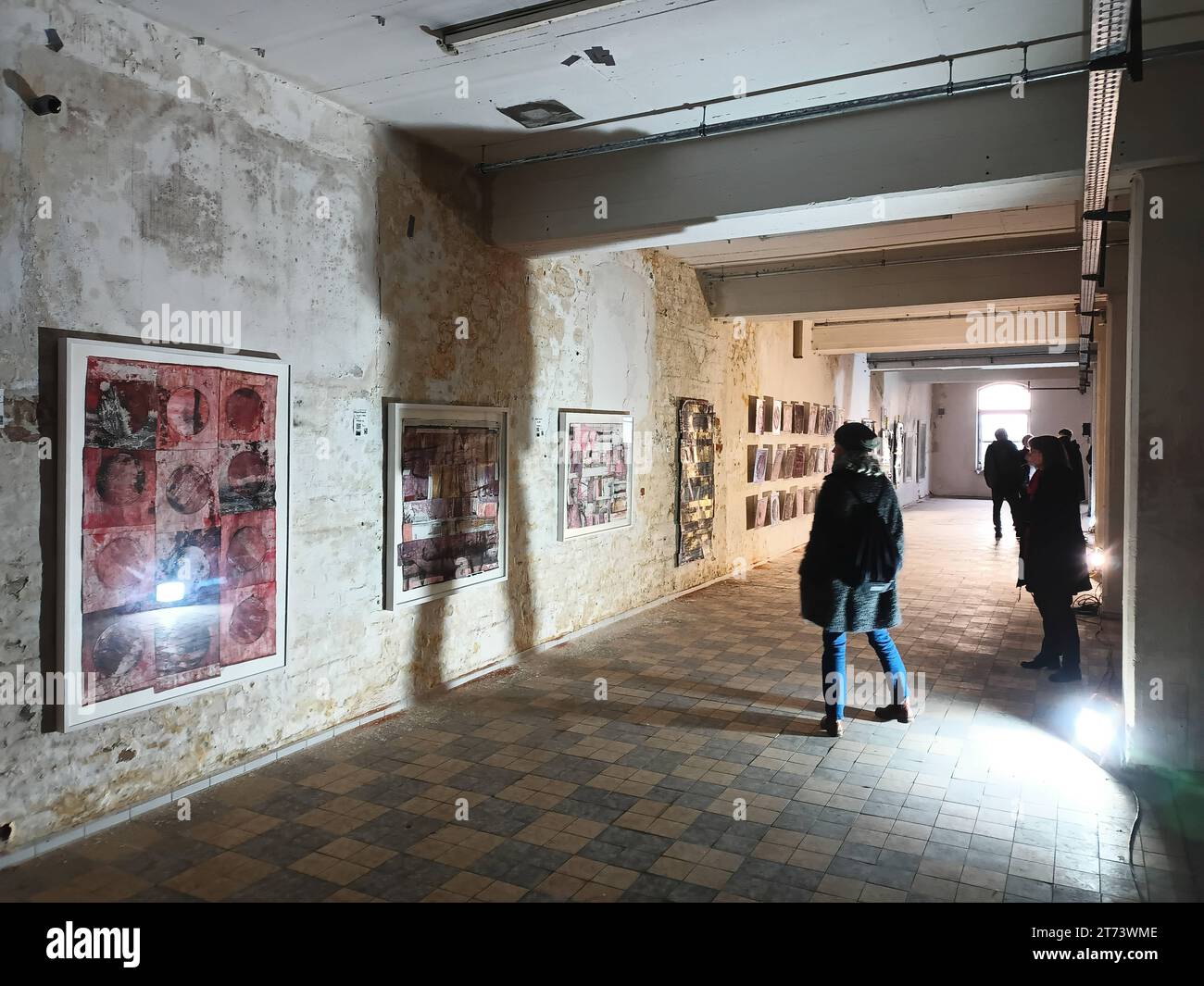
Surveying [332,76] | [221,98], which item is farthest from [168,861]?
[332,76]

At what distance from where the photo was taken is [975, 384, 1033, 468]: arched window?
25.6m

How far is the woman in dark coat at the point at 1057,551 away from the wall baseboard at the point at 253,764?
11.3 ft

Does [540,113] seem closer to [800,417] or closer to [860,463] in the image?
[860,463]

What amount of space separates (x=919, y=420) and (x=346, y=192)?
2226cm

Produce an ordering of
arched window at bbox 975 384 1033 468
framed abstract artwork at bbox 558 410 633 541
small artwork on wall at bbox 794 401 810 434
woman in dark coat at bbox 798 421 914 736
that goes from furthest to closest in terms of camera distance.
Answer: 1. arched window at bbox 975 384 1033 468
2. small artwork on wall at bbox 794 401 810 434
3. framed abstract artwork at bbox 558 410 633 541
4. woman in dark coat at bbox 798 421 914 736

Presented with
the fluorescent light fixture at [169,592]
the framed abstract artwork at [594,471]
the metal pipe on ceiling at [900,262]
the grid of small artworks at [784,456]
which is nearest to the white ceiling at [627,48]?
the fluorescent light fixture at [169,592]

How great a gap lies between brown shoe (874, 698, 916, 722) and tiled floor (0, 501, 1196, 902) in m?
0.09

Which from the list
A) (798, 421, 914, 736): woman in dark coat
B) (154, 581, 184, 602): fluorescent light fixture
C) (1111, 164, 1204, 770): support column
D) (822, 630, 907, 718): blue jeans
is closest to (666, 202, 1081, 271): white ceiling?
(1111, 164, 1204, 770): support column

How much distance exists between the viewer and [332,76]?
435cm

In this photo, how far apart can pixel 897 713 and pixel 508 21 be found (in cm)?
418

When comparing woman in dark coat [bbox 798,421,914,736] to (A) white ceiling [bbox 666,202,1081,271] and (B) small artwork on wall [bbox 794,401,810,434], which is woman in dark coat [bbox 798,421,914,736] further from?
(B) small artwork on wall [bbox 794,401,810,434]

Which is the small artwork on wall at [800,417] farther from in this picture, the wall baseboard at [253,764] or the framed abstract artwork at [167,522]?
→ the framed abstract artwork at [167,522]

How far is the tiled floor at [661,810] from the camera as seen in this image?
123 inches

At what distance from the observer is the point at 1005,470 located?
10.9 metres
